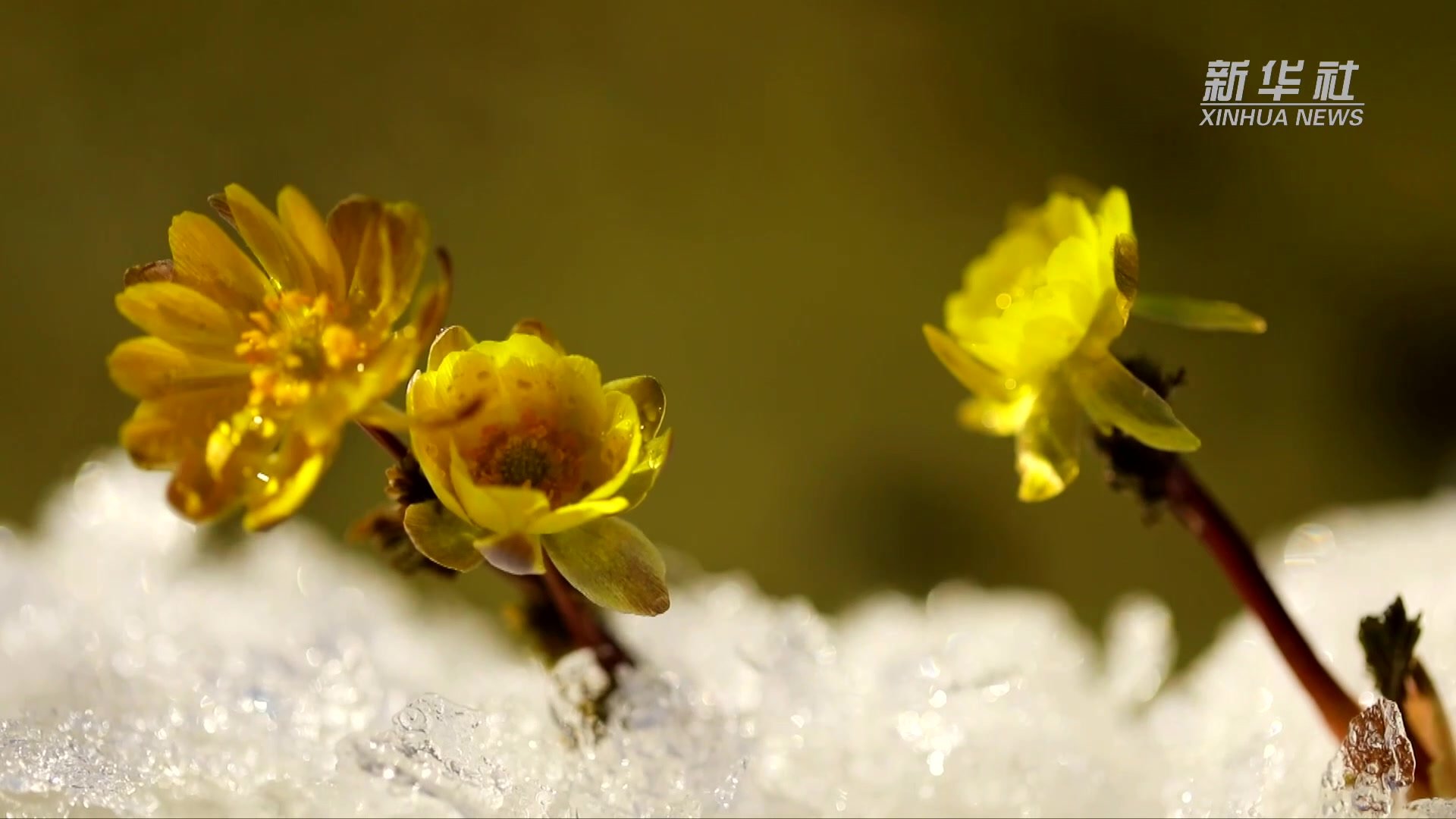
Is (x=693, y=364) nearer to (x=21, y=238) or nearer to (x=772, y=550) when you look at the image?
(x=772, y=550)

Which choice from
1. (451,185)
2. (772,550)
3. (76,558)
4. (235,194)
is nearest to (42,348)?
(451,185)

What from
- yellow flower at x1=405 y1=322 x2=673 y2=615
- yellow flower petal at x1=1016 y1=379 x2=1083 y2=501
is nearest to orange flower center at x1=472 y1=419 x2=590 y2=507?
yellow flower at x1=405 y1=322 x2=673 y2=615

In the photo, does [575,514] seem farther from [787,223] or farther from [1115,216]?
[787,223]

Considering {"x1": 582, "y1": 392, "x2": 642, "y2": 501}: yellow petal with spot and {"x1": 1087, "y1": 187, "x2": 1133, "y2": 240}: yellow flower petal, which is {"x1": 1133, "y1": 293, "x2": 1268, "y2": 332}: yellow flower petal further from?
{"x1": 582, "y1": 392, "x2": 642, "y2": 501}: yellow petal with spot

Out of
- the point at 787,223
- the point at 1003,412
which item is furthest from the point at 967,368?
the point at 787,223

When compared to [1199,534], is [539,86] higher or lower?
higher

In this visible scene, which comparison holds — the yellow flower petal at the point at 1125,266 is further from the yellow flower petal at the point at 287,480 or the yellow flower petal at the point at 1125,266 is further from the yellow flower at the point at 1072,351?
the yellow flower petal at the point at 287,480
